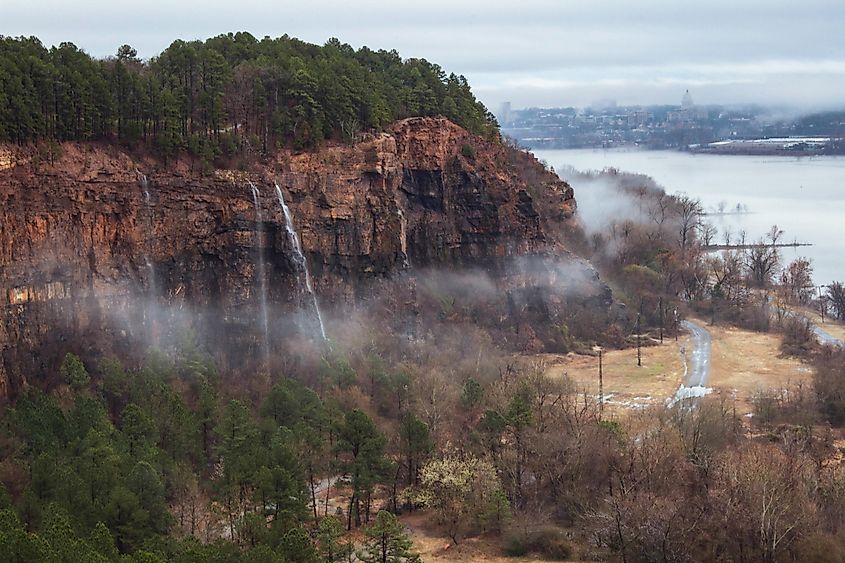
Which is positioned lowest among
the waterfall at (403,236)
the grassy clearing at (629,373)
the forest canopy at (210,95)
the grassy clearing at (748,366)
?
the grassy clearing at (748,366)

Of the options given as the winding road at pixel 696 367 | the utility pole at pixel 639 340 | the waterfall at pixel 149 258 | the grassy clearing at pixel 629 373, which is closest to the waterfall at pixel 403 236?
the grassy clearing at pixel 629 373

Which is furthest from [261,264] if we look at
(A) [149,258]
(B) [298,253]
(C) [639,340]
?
(C) [639,340]

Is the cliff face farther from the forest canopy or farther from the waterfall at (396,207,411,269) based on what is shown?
the forest canopy

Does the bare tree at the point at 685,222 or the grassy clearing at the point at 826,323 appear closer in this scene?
the grassy clearing at the point at 826,323

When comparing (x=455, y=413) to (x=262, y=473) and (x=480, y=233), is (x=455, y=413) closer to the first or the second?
(x=262, y=473)

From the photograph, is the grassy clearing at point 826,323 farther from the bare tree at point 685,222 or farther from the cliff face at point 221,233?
the cliff face at point 221,233
